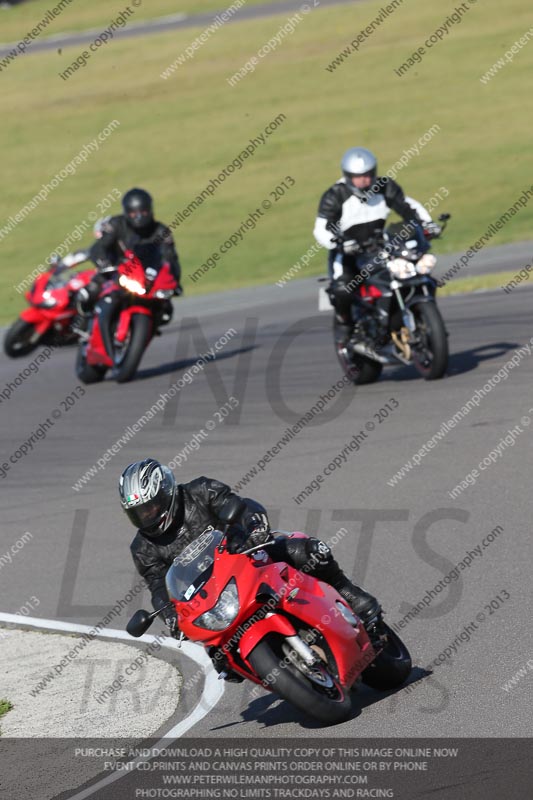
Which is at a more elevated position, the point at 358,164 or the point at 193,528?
the point at 193,528

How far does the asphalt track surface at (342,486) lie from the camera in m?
6.80

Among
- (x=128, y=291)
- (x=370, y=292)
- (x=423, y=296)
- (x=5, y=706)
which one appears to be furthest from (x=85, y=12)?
(x=5, y=706)

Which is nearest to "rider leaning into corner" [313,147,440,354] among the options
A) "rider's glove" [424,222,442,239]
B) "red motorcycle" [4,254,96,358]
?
"rider's glove" [424,222,442,239]

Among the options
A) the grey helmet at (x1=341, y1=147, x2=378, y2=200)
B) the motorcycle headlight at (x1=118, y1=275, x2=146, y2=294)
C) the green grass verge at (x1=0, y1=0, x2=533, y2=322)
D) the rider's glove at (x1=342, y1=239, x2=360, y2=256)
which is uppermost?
the grey helmet at (x1=341, y1=147, x2=378, y2=200)

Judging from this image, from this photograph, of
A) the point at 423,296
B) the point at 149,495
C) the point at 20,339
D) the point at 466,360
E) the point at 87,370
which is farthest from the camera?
the point at 20,339

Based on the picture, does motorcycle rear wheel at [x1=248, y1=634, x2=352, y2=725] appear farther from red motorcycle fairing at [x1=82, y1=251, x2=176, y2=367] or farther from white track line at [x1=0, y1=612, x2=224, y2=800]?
red motorcycle fairing at [x1=82, y1=251, x2=176, y2=367]

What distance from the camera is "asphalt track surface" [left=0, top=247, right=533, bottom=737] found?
6.80 m

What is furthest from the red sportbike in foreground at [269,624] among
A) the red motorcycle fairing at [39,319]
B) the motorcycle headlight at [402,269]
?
the red motorcycle fairing at [39,319]

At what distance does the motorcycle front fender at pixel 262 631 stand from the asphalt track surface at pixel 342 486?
1.93 feet

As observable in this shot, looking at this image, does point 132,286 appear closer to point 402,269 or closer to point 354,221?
point 354,221

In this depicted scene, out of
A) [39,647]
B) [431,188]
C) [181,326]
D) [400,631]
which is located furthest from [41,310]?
[431,188]

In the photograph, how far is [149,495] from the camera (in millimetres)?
6531

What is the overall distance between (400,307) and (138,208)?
4032 millimetres

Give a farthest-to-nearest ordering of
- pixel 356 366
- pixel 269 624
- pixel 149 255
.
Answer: pixel 149 255, pixel 356 366, pixel 269 624
